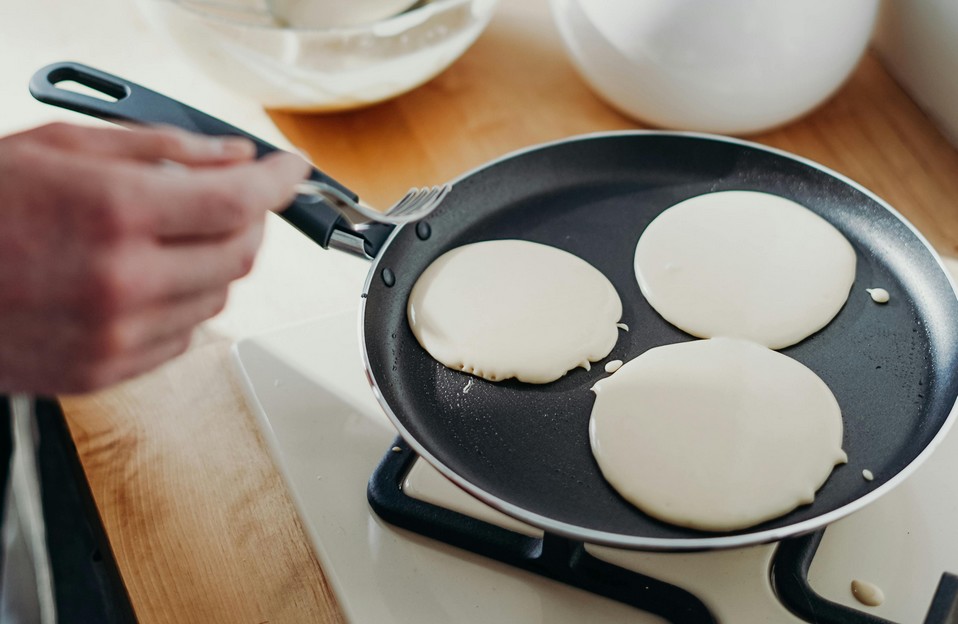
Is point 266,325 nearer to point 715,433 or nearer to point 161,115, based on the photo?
point 161,115

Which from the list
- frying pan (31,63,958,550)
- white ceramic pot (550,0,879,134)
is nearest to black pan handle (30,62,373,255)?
frying pan (31,63,958,550)

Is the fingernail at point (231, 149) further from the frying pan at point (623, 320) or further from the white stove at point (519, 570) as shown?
the white stove at point (519, 570)

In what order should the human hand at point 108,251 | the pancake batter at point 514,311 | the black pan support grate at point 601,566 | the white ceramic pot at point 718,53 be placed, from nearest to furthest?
the human hand at point 108,251 → the black pan support grate at point 601,566 → the pancake batter at point 514,311 → the white ceramic pot at point 718,53

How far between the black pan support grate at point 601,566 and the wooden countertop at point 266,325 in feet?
0.30

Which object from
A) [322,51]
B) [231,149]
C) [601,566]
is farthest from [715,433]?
[322,51]

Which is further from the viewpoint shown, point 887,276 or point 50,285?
point 887,276

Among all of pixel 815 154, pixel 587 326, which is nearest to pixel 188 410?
pixel 587 326

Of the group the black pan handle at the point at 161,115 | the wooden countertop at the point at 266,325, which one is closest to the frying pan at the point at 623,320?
the black pan handle at the point at 161,115

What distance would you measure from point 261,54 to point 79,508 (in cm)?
49

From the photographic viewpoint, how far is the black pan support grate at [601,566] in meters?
0.63

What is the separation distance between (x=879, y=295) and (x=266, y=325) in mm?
543

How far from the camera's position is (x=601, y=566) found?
653mm

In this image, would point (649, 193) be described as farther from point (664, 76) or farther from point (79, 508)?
point (79, 508)

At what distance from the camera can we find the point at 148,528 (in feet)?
2.35
